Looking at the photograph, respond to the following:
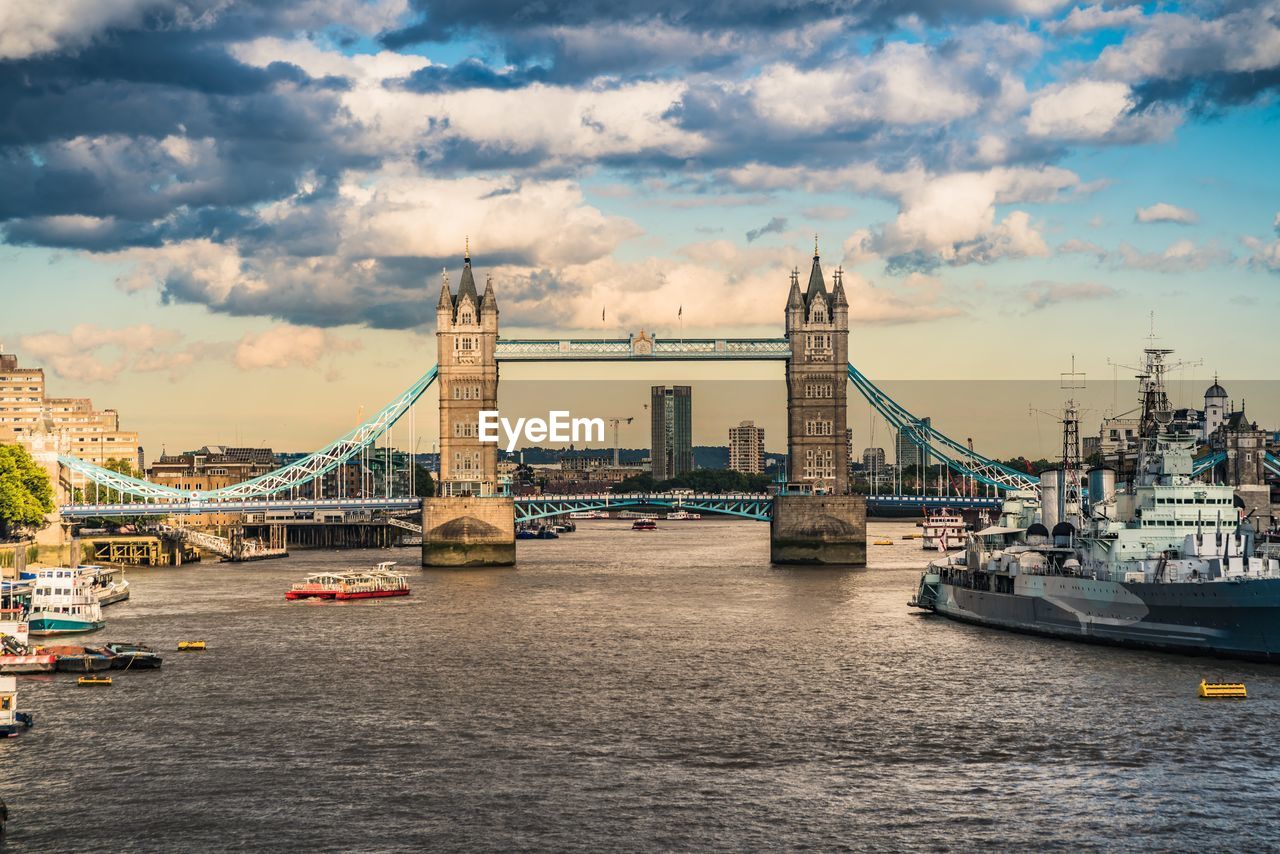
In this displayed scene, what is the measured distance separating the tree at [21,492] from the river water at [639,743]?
37.9m

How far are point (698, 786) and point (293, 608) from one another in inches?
1773

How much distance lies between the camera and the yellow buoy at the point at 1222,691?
48.4 meters

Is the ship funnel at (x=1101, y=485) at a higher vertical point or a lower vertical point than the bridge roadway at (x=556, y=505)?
higher

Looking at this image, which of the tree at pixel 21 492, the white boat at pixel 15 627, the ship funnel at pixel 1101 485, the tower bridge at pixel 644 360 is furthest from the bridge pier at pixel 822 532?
the white boat at pixel 15 627

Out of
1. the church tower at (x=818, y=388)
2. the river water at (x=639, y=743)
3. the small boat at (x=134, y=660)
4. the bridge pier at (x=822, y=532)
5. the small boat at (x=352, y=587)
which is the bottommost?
the river water at (x=639, y=743)

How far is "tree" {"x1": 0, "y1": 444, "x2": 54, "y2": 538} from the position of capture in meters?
104

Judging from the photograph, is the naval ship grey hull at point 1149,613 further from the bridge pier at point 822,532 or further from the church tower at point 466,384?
the church tower at point 466,384

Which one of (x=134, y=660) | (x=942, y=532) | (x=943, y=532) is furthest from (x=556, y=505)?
(x=134, y=660)

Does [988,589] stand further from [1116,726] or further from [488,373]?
[488,373]

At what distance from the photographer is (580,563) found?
376ft

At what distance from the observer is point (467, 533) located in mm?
109062

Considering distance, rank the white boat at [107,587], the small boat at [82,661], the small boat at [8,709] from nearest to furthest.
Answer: the small boat at [8,709]
the small boat at [82,661]
the white boat at [107,587]

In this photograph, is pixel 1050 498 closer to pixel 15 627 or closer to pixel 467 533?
pixel 15 627

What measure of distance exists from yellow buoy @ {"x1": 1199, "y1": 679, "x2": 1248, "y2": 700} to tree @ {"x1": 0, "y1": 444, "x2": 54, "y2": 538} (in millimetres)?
78167
